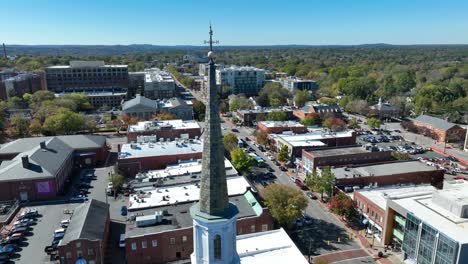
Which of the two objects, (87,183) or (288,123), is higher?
(288,123)

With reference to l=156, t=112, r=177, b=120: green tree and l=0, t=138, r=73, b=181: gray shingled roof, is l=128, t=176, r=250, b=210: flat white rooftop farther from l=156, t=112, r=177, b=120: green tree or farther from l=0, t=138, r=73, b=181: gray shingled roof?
l=156, t=112, r=177, b=120: green tree

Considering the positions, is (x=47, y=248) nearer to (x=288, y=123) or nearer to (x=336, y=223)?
(x=336, y=223)

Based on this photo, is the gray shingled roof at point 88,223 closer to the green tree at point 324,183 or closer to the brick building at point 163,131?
the green tree at point 324,183

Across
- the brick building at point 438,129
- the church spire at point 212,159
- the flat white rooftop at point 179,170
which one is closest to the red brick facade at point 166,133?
the flat white rooftop at point 179,170

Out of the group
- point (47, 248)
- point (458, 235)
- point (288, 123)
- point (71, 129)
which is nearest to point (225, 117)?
point (288, 123)

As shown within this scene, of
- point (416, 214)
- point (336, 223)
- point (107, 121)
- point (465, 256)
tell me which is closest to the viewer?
point (465, 256)

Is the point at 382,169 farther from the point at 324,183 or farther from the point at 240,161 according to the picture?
the point at 240,161
